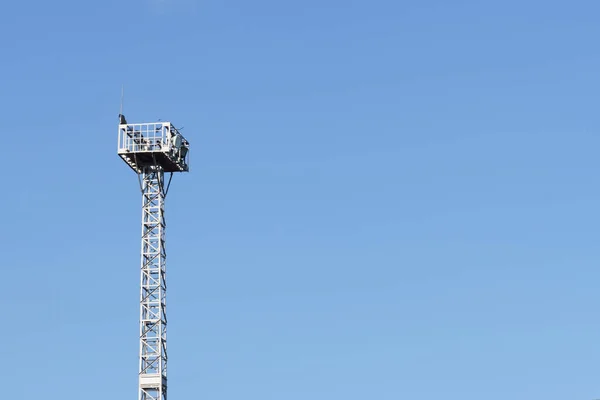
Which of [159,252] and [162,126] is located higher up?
[162,126]

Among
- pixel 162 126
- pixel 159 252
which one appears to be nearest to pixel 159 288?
pixel 159 252

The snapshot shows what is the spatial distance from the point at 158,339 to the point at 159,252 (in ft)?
30.0

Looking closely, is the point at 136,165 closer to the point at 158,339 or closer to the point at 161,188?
the point at 161,188

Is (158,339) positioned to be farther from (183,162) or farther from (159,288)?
(183,162)

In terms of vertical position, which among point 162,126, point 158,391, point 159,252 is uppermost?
point 162,126

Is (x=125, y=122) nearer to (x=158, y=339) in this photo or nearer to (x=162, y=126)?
(x=162, y=126)

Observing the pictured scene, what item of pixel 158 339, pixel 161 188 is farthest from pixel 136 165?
pixel 158 339

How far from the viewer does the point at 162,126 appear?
194 meters

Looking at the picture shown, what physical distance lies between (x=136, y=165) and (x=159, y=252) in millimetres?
9816

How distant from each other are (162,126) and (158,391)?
2760 cm

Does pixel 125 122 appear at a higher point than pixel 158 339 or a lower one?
higher

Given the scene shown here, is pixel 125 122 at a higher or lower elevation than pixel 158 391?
higher

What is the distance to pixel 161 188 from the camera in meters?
194

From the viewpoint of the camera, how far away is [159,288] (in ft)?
625
